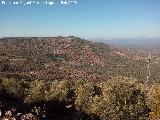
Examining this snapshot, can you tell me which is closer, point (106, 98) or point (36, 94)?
point (106, 98)

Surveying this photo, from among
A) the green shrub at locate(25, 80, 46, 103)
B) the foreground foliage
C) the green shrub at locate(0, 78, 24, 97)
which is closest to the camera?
the foreground foliage

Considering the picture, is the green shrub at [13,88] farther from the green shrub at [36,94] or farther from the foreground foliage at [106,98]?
the green shrub at [36,94]

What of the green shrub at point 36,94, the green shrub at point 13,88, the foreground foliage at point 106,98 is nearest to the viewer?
the foreground foliage at point 106,98

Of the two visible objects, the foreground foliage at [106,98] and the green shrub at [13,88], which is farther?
the green shrub at [13,88]

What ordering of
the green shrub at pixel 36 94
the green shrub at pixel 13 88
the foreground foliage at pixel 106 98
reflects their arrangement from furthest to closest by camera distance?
the green shrub at pixel 13 88
the green shrub at pixel 36 94
the foreground foliage at pixel 106 98

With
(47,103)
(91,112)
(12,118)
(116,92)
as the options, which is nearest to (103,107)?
(116,92)

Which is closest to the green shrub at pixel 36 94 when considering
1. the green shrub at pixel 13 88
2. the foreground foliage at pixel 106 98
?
the foreground foliage at pixel 106 98

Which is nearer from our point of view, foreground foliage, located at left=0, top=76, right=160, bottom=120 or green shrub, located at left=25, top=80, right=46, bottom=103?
foreground foliage, located at left=0, top=76, right=160, bottom=120

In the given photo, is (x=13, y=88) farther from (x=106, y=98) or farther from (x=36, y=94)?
(x=106, y=98)

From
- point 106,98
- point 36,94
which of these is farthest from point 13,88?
point 106,98

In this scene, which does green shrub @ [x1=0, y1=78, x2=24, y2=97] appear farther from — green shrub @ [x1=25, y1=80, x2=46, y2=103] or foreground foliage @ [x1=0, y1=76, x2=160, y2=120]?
green shrub @ [x1=25, y1=80, x2=46, y2=103]

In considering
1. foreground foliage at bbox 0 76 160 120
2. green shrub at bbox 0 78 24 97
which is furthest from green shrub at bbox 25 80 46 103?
green shrub at bbox 0 78 24 97

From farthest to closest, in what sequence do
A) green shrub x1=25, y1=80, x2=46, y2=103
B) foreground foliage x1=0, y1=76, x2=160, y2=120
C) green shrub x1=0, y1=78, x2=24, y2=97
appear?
green shrub x1=0, y1=78, x2=24, y2=97 < green shrub x1=25, y1=80, x2=46, y2=103 < foreground foliage x1=0, y1=76, x2=160, y2=120

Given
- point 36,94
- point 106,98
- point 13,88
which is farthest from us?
point 13,88
